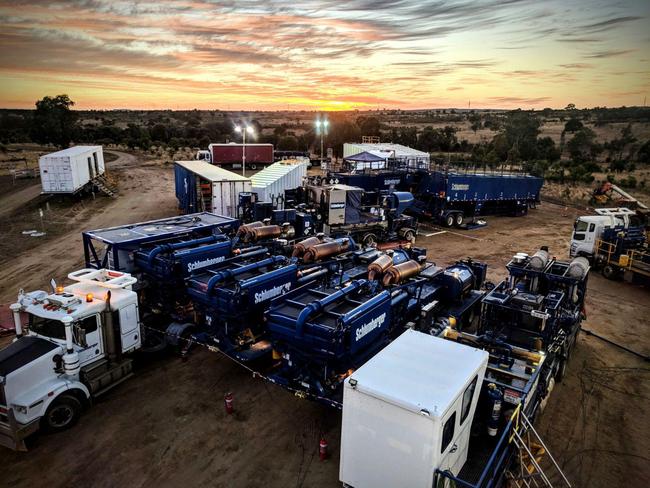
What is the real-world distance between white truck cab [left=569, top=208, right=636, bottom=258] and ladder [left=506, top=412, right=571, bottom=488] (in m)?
15.3

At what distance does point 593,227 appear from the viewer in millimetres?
21234

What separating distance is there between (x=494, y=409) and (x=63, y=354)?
877 centimetres

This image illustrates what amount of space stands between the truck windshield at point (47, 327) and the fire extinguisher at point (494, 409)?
350 inches

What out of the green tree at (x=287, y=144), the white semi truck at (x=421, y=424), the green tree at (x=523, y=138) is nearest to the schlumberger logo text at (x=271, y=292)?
the white semi truck at (x=421, y=424)

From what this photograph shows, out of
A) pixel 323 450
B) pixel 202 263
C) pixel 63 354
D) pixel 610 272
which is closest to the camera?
pixel 323 450

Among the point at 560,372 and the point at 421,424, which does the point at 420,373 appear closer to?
the point at 421,424

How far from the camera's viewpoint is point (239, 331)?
1141cm

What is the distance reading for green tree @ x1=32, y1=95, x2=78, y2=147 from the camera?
209 feet

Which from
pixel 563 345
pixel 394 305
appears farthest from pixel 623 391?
pixel 394 305

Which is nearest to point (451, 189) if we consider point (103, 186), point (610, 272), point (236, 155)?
point (610, 272)

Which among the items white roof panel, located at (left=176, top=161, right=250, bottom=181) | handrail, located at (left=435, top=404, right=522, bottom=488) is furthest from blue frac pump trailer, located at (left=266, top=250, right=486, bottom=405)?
white roof panel, located at (left=176, top=161, right=250, bottom=181)

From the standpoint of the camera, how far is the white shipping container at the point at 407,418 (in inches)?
239

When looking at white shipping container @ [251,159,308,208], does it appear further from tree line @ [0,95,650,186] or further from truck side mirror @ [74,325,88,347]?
tree line @ [0,95,650,186]

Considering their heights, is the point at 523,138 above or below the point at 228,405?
above
